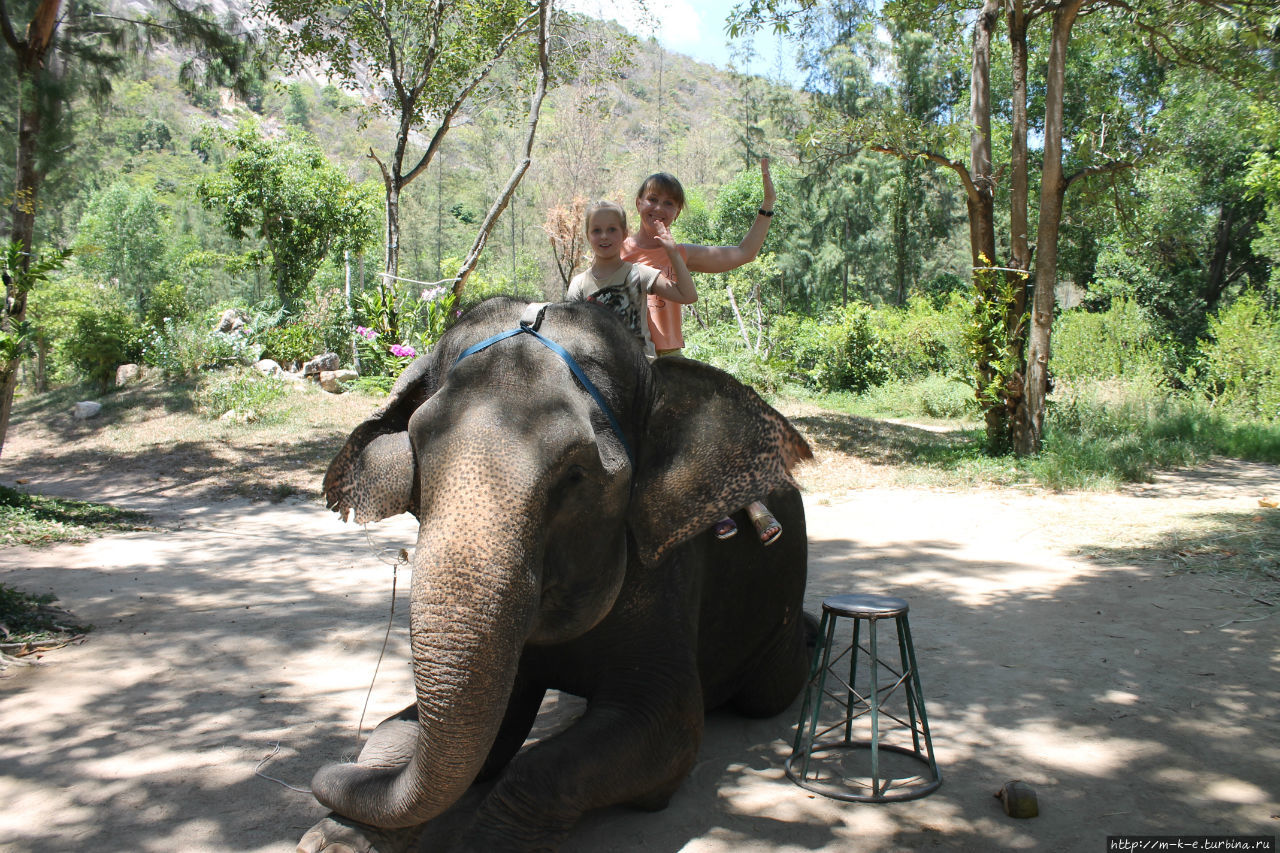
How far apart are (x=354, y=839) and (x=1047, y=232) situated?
1091 cm

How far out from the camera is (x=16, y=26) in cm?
1087

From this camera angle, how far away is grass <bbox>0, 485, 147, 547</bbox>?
777 centimetres

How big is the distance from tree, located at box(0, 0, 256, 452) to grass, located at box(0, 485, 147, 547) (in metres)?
0.75

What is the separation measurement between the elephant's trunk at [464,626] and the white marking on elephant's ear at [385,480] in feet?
0.88

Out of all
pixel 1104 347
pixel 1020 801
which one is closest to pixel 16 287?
pixel 1020 801

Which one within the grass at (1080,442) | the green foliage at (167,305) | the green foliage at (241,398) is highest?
the green foliage at (167,305)

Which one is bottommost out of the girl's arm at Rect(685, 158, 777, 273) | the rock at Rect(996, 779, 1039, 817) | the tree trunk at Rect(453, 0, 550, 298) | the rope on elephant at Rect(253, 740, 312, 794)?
the rope on elephant at Rect(253, 740, 312, 794)

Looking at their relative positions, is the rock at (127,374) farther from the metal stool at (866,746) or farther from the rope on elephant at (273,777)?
the metal stool at (866,746)

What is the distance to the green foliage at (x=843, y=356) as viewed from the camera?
71.4 feet

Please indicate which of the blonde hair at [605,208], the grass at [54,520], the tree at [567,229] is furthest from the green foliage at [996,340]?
the tree at [567,229]

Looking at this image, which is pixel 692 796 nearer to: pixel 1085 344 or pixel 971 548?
pixel 971 548

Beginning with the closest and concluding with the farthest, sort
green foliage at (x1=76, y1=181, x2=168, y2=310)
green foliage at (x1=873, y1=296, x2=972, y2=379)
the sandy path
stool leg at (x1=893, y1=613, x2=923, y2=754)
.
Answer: the sandy path, stool leg at (x1=893, y1=613, x2=923, y2=754), green foliage at (x1=873, y1=296, x2=972, y2=379), green foliage at (x1=76, y1=181, x2=168, y2=310)

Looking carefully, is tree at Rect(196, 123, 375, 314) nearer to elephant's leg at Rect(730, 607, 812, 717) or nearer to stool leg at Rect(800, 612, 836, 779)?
elephant's leg at Rect(730, 607, 812, 717)

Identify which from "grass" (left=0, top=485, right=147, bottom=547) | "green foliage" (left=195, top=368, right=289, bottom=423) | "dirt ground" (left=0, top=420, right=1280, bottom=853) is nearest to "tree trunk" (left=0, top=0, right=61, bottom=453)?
"grass" (left=0, top=485, right=147, bottom=547)
